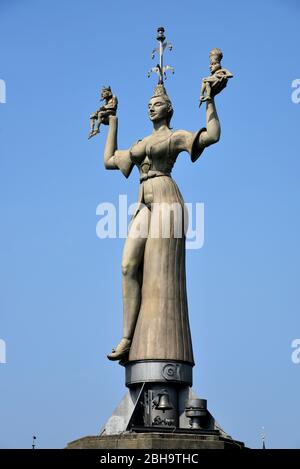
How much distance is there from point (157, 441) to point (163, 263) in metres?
4.30

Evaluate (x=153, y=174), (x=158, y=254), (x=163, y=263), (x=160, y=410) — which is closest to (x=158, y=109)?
(x=153, y=174)

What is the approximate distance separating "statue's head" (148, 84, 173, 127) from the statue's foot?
521cm

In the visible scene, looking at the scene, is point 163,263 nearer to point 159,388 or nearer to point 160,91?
point 159,388

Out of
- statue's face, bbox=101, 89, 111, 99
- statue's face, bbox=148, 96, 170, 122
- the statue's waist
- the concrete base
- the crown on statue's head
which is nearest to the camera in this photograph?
the concrete base

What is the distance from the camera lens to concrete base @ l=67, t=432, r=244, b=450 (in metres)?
20.2

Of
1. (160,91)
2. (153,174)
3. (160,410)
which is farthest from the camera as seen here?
(160,91)

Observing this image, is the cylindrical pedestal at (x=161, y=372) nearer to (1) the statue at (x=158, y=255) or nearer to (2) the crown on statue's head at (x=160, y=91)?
(1) the statue at (x=158, y=255)

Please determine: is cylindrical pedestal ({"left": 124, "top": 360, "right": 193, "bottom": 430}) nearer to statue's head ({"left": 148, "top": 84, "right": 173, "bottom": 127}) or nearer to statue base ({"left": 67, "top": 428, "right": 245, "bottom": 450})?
statue base ({"left": 67, "top": 428, "right": 245, "bottom": 450})

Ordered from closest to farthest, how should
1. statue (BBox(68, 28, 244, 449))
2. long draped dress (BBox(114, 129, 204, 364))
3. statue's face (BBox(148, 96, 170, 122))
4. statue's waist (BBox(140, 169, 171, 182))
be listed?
statue (BBox(68, 28, 244, 449)), long draped dress (BBox(114, 129, 204, 364)), statue's waist (BBox(140, 169, 171, 182)), statue's face (BBox(148, 96, 170, 122))

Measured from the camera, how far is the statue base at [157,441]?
66.2 ft

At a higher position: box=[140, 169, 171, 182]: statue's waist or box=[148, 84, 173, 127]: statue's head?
box=[148, 84, 173, 127]: statue's head

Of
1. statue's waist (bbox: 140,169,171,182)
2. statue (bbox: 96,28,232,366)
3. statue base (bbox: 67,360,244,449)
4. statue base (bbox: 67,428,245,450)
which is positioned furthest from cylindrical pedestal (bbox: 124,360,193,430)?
statue's waist (bbox: 140,169,171,182)

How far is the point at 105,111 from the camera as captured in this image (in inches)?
989
